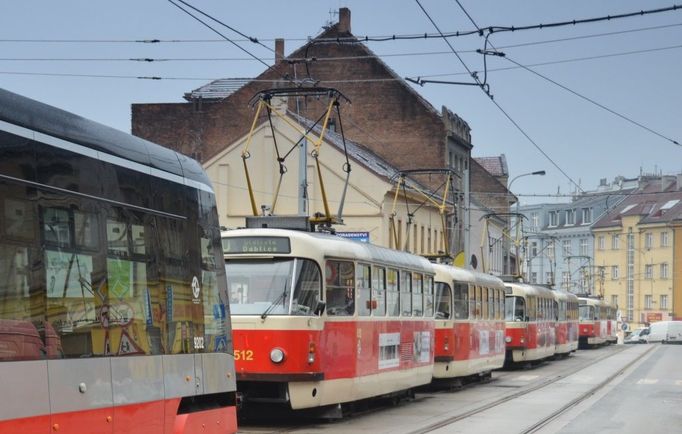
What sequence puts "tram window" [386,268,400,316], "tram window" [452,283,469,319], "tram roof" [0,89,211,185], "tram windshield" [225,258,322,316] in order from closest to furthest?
"tram roof" [0,89,211,185], "tram windshield" [225,258,322,316], "tram window" [386,268,400,316], "tram window" [452,283,469,319]

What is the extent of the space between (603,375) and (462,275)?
31.0 feet

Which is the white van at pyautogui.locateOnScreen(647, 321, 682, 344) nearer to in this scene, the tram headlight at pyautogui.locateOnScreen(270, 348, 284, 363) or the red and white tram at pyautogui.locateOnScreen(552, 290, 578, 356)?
the red and white tram at pyautogui.locateOnScreen(552, 290, 578, 356)

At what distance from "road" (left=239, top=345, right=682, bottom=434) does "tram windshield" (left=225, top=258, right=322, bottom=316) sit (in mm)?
1600

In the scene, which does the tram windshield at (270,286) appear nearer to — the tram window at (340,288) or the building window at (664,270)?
the tram window at (340,288)

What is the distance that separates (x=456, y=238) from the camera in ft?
215

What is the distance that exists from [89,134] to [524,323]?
31.5 metres

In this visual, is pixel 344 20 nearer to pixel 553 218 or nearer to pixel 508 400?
pixel 508 400

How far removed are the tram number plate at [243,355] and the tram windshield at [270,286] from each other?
496mm

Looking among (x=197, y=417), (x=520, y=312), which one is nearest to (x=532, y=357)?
(x=520, y=312)

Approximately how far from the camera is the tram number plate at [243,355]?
16.5m

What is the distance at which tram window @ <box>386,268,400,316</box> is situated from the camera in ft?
66.3

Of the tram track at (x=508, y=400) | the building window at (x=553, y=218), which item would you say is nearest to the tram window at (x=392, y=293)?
the tram track at (x=508, y=400)

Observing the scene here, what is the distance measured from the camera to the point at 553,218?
438ft

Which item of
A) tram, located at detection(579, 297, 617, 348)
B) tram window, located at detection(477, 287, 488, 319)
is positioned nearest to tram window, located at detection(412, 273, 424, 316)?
tram window, located at detection(477, 287, 488, 319)
